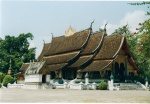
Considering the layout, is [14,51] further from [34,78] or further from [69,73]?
[34,78]

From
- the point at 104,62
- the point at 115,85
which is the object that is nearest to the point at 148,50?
the point at 115,85

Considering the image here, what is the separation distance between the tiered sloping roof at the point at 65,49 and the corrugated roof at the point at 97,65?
127 inches

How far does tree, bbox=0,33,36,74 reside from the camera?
43.1 m

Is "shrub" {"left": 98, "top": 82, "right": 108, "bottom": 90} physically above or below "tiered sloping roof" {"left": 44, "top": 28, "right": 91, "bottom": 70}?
below

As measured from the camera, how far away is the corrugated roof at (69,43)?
117 feet

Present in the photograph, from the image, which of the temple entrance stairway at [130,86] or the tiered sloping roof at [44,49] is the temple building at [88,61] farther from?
the tiered sloping roof at [44,49]

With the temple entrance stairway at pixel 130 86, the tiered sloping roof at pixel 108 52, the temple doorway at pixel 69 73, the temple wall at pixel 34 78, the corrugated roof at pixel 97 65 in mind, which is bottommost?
the temple entrance stairway at pixel 130 86

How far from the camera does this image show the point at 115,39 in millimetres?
32531

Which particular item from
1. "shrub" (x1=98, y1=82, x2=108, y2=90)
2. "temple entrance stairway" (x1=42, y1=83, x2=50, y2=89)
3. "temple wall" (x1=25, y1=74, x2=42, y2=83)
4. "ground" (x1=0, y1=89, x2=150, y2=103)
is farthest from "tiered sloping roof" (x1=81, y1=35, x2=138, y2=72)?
"ground" (x1=0, y1=89, x2=150, y2=103)

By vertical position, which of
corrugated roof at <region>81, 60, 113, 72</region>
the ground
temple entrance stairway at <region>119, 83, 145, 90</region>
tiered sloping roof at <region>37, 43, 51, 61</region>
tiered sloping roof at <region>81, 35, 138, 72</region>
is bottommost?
the ground

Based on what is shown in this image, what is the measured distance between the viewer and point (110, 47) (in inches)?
1267

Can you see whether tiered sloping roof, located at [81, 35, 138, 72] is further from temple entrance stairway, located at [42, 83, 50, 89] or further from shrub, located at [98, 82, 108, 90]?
temple entrance stairway, located at [42, 83, 50, 89]

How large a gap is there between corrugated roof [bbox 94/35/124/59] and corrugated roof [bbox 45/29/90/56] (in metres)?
2.89

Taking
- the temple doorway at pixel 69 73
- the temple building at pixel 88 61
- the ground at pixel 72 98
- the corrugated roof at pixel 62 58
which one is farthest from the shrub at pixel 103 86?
the ground at pixel 72 98
